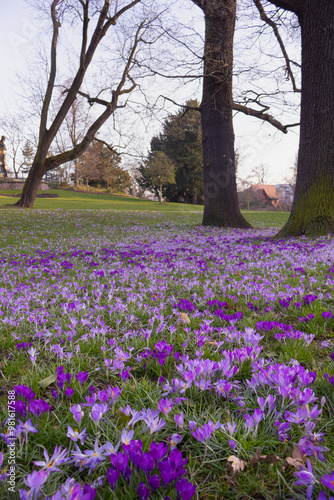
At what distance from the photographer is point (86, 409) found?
4.91 ft

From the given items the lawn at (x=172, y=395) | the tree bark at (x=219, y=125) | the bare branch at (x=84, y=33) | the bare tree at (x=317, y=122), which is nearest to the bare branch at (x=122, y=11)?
the bare branch at (x=84, y=33)

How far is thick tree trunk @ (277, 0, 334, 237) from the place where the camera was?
8.23 metres

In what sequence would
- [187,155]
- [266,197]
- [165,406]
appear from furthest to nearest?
[266,197], [187,155], [165,406]

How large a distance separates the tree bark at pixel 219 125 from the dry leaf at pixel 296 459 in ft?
40.5

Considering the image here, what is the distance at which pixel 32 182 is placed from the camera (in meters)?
19.5

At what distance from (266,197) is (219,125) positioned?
65.0 m

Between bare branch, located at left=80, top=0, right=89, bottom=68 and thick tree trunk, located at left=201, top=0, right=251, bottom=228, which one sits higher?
bare branch, located at left=80, top=0, right=89, bottom=68

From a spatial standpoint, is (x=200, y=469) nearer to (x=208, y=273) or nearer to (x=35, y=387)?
(x=35, y=387)

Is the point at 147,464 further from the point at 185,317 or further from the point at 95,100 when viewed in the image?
the point at 95,100

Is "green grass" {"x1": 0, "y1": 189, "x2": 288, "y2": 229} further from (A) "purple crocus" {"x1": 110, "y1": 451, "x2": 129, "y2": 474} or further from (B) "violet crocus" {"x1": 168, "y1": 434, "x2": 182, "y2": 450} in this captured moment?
(A) "purple crocus" {"x1": 110, "y1": 451, "x2": 129, "y2": 474}

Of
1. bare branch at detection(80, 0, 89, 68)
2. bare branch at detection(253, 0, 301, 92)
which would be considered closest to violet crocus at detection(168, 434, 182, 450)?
bare branch at detection(253, 0, 301, 92)

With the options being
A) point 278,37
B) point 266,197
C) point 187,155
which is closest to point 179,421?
point 278,37

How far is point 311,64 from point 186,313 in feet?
29.3

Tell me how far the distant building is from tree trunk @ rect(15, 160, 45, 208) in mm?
48595
